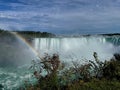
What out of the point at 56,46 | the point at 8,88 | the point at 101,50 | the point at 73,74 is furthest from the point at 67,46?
the point at 73,74

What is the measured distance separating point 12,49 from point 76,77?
39179 millimetres

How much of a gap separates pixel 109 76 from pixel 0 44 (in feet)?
143

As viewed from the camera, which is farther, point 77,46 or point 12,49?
point 12,49

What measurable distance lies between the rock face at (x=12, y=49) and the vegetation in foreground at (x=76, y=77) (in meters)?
28.3

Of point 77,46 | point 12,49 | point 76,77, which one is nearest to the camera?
point 76,77

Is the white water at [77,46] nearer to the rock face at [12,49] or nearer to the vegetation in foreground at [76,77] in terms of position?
the rock face at [12,49]

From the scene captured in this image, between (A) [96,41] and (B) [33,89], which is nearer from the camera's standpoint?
(B) [33,89]

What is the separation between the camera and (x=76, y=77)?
12188 mm

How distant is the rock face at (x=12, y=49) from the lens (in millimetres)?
42219

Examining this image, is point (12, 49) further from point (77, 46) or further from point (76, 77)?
point (76, 77)

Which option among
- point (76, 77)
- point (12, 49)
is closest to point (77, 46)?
point (12, 49)

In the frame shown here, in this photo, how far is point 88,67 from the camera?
1234 cm

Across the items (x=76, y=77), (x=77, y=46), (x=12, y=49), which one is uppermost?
(x=76, y=77)

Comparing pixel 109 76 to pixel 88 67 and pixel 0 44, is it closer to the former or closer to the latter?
pixel 88 67
